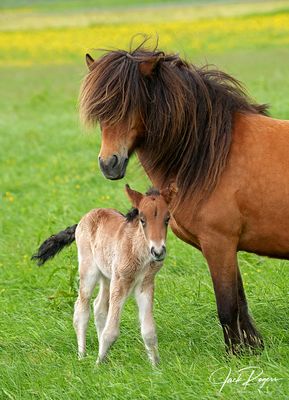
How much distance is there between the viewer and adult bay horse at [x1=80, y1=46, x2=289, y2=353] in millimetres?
6066

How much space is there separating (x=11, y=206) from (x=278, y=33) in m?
23.4

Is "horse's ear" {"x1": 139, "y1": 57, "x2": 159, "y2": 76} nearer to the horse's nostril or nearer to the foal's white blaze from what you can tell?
the horse's nostril

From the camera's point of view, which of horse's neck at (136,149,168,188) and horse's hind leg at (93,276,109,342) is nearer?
horse's neck at (136,149,168,188)

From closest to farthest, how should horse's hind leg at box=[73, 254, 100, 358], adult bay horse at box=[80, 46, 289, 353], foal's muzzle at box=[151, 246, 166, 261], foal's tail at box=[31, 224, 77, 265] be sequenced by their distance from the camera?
foal's muzzle at box=[151, 246, 166, 261] < adult bay horse at box=[80, 46, 289, 353] < horse's hind leg at box=[73, 254, 100, 358] < foal's tail at box=[31, 224, 77, 265]

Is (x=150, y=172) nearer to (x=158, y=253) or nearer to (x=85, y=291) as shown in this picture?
(x=85, y=291)

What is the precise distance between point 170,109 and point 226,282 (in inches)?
44.9

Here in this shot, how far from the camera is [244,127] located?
6.35 meters

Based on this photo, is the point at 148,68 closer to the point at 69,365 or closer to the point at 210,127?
the point at 210,127

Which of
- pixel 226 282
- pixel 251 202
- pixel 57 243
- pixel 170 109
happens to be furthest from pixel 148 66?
pixel 57 243

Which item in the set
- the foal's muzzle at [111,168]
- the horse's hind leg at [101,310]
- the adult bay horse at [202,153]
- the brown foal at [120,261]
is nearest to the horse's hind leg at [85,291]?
the brown foal at [120,261]

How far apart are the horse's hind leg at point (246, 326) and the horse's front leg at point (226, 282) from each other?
0.14 metres

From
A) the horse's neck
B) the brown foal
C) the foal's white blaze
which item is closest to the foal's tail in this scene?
the brown foal

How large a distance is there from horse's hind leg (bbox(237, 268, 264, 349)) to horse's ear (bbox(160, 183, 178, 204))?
2.85 ft

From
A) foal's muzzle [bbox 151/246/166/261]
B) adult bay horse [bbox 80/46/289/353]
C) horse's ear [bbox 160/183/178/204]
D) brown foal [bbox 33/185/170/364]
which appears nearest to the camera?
foal's muzzle [bbox 151/246/166/261]
